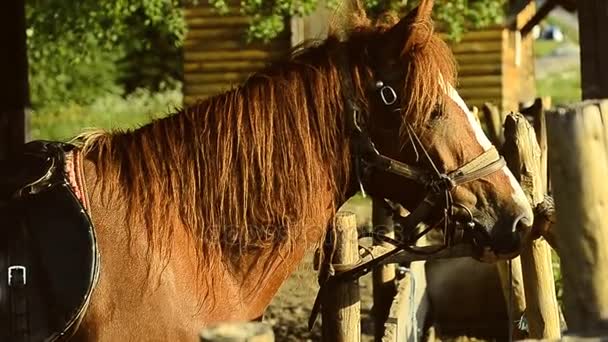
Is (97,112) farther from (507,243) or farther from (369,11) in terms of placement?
(507,243)

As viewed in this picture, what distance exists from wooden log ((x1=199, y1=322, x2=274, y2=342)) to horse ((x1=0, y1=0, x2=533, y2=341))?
135cm

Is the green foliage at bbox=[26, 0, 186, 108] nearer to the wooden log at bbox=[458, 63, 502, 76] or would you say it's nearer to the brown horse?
the wooden log at bbox=[458, 63, 502, 76]

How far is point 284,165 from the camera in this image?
339cm

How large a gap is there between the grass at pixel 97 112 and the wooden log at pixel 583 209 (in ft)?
57.8

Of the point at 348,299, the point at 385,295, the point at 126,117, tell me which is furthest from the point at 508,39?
the point at 348,299

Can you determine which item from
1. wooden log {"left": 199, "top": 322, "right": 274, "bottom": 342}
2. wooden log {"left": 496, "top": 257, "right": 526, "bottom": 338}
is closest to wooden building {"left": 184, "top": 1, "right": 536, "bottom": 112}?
wooden log {"left": 496, "top": 257, "right": 526, "bottom": 338}

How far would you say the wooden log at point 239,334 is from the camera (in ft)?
6.14

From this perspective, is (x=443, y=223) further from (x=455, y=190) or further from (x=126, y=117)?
(x=126, y=117)

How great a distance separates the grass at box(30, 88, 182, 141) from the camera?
20422 mm

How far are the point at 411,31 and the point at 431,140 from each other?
37 centimetres

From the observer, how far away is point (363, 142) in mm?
3439

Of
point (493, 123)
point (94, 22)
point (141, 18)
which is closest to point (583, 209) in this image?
point (493, 123)

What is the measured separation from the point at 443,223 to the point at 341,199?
36 centimetres

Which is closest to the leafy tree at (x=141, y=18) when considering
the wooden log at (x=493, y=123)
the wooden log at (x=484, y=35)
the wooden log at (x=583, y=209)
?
the wooden log at (x=493, y=123)
